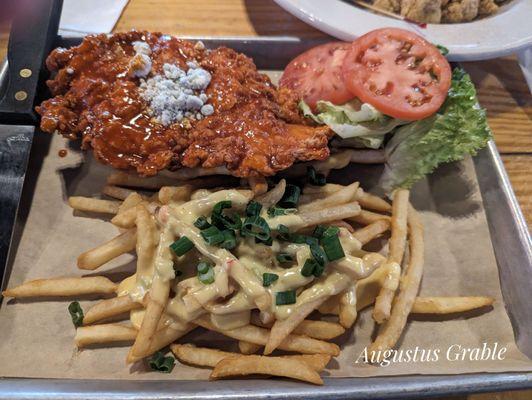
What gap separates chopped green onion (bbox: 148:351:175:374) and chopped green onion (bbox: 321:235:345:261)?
2.97ft

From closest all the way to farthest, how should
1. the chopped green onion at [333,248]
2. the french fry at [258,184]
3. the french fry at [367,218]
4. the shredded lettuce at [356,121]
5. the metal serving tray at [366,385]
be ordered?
the metal serving tray at [366,385]
the chopped green onion at [333,248]
the french fry at [258,184]
the french fry at [367,218]
the shredded lettuce at [356,121]

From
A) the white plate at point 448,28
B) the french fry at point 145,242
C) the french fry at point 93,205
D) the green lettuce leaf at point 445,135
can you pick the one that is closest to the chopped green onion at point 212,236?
the french fry at point 145,242

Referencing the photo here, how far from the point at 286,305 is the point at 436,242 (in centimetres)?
119

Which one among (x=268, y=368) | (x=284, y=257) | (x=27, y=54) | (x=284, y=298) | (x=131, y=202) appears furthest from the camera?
(x=27, y=54)

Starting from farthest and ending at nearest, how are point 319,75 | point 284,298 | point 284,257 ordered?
point 319,75
point 284,257
point 284,298

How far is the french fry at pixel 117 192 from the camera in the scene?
8.50 ft

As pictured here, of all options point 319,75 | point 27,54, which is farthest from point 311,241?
point 27,54

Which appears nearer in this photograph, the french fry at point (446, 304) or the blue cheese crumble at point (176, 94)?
the french fry at point (446, 304)

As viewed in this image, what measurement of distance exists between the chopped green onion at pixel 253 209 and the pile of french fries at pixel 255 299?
47mm

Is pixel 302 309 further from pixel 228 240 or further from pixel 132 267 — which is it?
pixel 132 267

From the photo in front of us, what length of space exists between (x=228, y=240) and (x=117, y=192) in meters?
0.87

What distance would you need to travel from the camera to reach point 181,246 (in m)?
2.08

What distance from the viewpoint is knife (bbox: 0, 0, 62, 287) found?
251cm

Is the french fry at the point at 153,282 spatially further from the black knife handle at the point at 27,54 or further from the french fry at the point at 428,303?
the black knife handle at the point at 27,54
